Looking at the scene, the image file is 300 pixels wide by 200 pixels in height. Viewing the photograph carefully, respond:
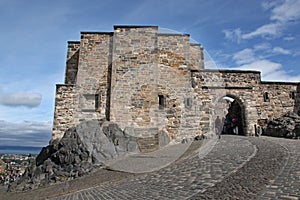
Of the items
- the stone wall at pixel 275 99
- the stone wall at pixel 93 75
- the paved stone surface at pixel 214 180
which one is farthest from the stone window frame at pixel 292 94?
the stone wall at pixel 93 75

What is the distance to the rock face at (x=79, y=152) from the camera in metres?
9.36

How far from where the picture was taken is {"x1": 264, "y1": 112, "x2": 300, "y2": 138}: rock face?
1298cm

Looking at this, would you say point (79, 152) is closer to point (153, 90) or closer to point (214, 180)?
point (153, 90)

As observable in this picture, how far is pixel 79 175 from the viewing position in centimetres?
907

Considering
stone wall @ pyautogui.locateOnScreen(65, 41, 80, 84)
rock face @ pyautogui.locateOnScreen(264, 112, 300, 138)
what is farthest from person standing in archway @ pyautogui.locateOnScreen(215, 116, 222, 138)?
stone wall @ pyautogui.locateOnScreen(65, 41, 80, 84)

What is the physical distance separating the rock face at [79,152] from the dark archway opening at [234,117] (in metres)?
7.35

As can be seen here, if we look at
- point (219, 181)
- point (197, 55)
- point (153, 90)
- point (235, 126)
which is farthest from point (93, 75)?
point (219, 181)

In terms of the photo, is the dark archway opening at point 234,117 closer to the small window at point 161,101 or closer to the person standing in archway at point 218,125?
the person standing in archway at point 218,125

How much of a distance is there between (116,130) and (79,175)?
10.7 feet

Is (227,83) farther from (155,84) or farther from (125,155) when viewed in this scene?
(125,155)

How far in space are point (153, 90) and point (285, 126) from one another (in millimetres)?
8302

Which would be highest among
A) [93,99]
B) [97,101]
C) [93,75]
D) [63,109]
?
[93,75]

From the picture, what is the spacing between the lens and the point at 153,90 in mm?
13500

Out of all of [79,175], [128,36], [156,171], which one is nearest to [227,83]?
[128,36]
